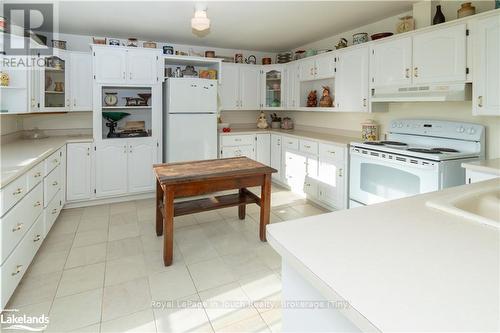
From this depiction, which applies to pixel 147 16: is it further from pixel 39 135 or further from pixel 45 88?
pixel 39 135

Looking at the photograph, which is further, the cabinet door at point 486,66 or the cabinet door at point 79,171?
the cabinet door at point 79,171

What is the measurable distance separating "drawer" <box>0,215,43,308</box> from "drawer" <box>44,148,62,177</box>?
61 centimetres

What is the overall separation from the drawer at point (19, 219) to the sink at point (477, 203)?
2416 millimetres

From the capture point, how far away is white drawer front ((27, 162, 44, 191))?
96.8 inches

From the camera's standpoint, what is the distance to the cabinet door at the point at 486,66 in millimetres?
2383

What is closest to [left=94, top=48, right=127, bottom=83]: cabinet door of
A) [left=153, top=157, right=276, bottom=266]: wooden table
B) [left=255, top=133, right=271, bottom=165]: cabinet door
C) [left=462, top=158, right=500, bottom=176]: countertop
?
[left=153, top=157, right=276, bottom=266]: wooden table

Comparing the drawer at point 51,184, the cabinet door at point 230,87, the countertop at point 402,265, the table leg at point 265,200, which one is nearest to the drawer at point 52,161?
the drawer at point 51,184

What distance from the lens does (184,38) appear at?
15.6 feet

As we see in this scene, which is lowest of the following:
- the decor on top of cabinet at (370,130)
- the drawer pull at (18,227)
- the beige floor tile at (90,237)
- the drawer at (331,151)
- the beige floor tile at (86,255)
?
the beige floor tile at (86,255)

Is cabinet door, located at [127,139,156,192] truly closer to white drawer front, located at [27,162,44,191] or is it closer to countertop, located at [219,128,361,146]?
countertop, located at [219,128,361,146]

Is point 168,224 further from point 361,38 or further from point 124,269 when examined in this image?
point 361,38

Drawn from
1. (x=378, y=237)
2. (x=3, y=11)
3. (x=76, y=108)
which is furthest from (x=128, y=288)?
(x=3, y=11)

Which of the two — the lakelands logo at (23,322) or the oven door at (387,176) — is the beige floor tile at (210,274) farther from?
the oven door at (387,176)

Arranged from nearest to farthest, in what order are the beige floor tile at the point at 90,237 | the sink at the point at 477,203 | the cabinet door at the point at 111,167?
the sink at the point at 477,203, the beige floor tile at the point at 90,237, the cabinet door at the point at 111,167
